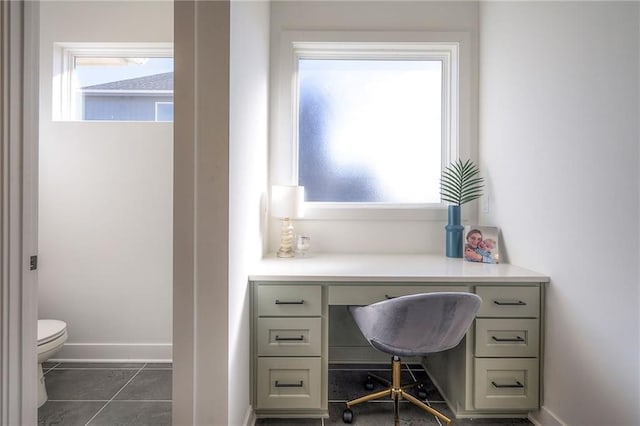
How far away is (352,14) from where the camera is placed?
7.13 ft

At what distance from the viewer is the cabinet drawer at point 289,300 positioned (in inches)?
59.9

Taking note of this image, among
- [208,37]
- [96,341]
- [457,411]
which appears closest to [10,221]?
[208,37]

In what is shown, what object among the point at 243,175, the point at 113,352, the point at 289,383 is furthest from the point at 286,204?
the point at 113,352

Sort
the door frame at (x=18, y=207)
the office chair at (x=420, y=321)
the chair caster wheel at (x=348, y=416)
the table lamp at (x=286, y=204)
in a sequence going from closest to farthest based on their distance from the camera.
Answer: the door frame at (x=18, y=207) → the office chair at (x=420, y=321) → the chair caster wheel at (x=348, y=416) → the table lamp at (x=286, y=204)

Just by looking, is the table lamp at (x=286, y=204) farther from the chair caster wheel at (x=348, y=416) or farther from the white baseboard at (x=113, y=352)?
the white baseboard at (x=113, y=352)

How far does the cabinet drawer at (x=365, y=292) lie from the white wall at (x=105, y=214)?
49.4 inches

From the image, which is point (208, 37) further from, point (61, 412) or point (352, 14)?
point (61, 412)

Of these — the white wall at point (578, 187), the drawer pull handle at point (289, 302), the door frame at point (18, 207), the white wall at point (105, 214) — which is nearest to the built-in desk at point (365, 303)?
the drawer pull handle at point (289, 302)

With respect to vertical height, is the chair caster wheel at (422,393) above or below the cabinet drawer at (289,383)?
below

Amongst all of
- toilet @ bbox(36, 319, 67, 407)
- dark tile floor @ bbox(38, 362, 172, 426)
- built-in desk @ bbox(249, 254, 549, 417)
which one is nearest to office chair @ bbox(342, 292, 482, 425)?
built-in desk @ bbox(249, 254, 549, 417)

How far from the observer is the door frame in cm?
93

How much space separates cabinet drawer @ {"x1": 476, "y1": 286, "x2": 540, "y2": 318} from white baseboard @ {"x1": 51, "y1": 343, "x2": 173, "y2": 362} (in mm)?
1992

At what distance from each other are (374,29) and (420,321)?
1933 millimetres

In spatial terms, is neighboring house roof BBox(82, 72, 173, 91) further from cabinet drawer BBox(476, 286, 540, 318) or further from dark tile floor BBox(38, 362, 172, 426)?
cabinet drawer BBox(476, 286, 540, 318)
